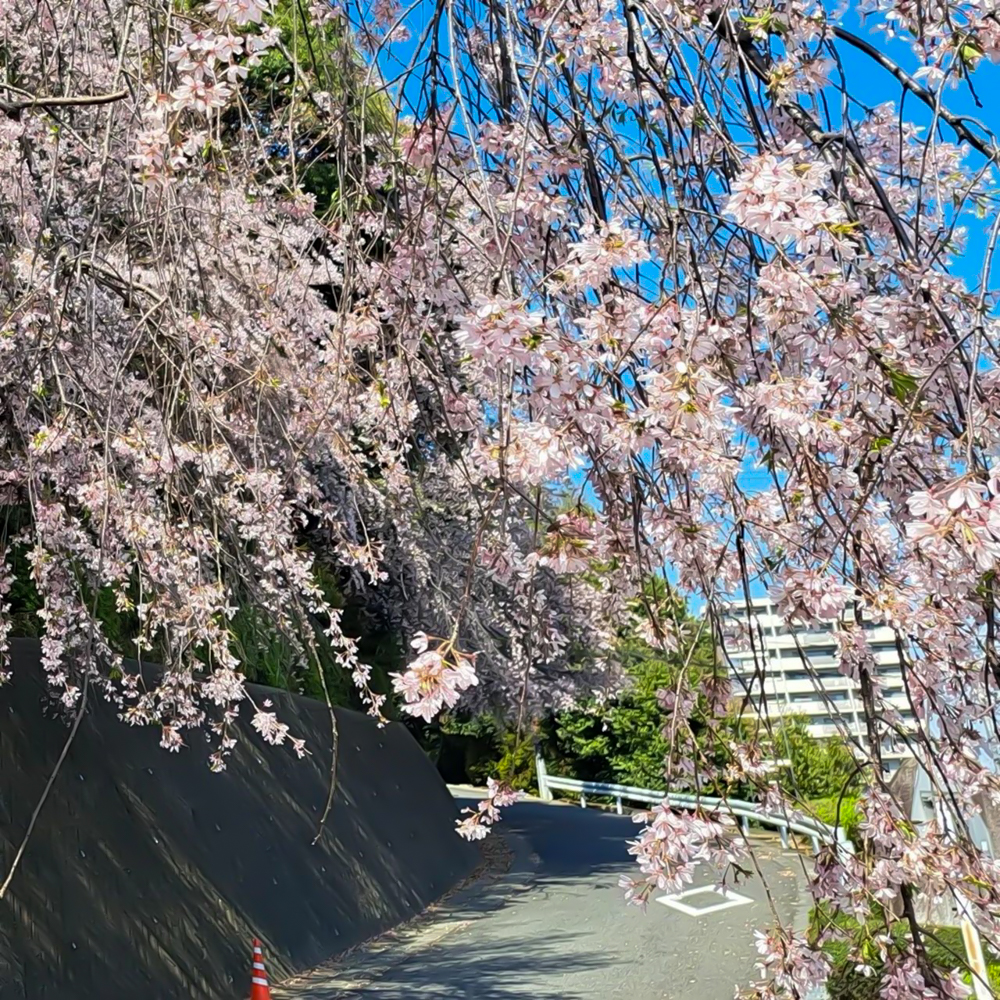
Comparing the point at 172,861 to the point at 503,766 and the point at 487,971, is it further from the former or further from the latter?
the point at 503,766

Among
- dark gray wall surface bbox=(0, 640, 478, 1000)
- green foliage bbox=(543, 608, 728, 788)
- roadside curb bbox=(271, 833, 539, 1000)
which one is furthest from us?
green foliage bbox=(543, 608, 728, 788)

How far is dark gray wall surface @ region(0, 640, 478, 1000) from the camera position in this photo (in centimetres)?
661

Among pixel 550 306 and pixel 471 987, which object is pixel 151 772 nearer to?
pixel 471 987

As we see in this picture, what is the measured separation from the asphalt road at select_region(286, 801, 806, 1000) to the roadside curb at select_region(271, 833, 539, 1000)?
0.19ft

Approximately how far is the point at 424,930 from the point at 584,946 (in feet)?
7.23

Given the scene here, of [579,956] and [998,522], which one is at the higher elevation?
[998,522]

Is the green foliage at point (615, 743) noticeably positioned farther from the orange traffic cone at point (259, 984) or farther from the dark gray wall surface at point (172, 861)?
the orange traffic cone at point (259, 984)

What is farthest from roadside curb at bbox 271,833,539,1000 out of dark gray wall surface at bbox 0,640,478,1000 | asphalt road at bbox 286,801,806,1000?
dark gray wall surface at bbox 0,640,478,1000

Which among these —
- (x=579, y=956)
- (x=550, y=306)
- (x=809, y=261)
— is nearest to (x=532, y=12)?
(x=550, y=306)

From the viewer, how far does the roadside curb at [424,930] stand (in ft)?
29.1

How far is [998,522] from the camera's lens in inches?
60.2

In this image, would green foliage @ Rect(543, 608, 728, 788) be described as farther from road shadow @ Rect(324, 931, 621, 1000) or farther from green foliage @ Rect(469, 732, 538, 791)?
road shadow @ Rect(324, 931, 621, 1000)

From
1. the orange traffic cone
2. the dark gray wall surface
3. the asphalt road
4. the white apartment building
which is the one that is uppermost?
the white apartment building

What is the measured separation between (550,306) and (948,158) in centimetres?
145
